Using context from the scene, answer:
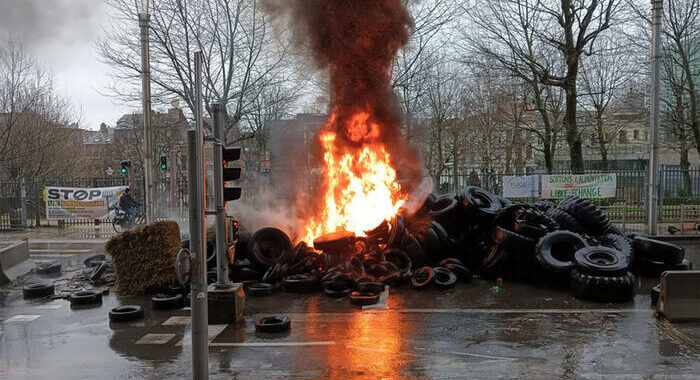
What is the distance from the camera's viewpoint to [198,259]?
457 cm

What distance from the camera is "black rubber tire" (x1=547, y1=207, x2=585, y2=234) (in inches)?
432

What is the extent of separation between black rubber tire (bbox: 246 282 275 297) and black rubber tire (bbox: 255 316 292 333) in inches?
80.2

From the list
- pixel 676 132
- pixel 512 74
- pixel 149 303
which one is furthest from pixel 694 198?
pixel 149 303

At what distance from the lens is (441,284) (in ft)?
31.7

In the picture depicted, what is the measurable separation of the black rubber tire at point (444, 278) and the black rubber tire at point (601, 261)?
2.34m

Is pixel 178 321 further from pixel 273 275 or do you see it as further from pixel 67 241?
pixel 67 241

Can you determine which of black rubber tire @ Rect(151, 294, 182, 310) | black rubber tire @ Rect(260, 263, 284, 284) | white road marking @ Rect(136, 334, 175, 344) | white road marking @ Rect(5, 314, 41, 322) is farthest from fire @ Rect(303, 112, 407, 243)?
white road marking @ Rect(5, 314, 41, 322)

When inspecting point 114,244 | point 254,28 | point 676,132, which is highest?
point 254,28

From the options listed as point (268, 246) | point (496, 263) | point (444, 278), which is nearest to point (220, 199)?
point (268, 246)

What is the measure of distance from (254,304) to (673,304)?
22.4ft

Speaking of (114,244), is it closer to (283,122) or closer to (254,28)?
(254,28)

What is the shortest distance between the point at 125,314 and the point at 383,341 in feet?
14.2

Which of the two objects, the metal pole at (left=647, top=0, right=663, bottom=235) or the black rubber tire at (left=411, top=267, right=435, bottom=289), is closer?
the black rubber tire at (left=411, top=267, right=435, bottom=289)

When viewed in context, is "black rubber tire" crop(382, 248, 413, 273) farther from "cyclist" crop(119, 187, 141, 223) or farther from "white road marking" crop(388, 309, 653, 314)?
"cyclist" crop(119, 187, 141, 223)
